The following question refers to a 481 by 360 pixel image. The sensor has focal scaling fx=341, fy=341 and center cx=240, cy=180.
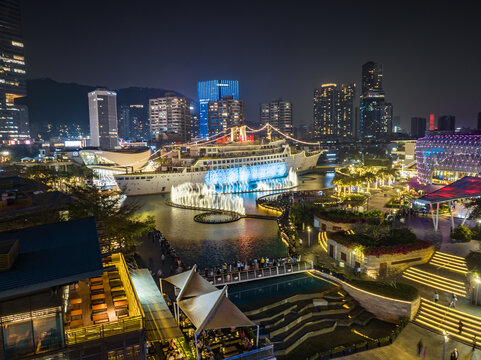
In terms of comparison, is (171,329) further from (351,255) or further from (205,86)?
(205,86)

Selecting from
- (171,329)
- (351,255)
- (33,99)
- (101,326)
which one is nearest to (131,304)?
(171,329)

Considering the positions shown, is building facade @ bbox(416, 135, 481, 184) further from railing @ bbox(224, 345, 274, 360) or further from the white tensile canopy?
railing @ bbox(224, 345, 274, 360)

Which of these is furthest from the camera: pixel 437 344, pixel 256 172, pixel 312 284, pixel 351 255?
pixel 256 172

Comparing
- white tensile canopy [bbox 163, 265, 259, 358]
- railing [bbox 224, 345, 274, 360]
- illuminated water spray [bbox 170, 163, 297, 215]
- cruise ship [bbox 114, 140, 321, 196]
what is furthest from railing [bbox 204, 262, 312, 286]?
cruise ship [bbox 114, 140, 321, 196]

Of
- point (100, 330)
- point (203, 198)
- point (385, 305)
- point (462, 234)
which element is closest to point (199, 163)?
point (203, 198)

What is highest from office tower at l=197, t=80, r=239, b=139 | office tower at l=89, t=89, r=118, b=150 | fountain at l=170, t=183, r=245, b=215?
office tower at l=197, t=80, r=239, b=139

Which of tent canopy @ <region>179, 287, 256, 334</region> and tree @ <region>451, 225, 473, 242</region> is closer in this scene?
tent canopy @ <region>179, 287, 256, 334</region>

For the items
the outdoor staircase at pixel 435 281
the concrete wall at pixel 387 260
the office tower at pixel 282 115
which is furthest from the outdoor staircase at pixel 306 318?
the office tower at pixel 282 115
